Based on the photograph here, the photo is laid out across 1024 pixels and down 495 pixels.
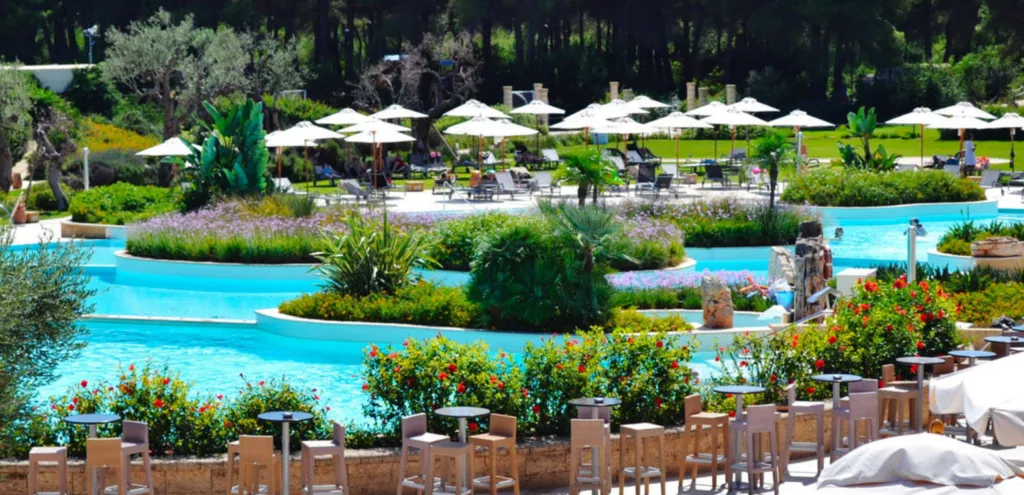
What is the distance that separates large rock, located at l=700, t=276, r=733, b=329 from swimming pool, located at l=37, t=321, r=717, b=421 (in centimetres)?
51

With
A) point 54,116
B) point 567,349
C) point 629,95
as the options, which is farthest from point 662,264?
point 629,95

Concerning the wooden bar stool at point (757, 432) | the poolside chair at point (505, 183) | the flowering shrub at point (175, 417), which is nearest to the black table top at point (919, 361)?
the wooden bar stool at point (757, 432)

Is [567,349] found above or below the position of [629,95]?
below

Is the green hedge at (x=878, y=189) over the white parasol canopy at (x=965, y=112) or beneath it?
beneath

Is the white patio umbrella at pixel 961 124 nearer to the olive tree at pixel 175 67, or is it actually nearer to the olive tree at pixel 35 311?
the olive tree at pixel 175 67

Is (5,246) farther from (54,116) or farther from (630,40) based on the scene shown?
(630,40)

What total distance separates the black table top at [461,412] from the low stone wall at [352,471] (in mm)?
467

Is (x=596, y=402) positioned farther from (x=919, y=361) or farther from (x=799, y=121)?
(x=799, y=121)

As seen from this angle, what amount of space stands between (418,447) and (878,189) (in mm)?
20573

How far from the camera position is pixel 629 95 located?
2021 inches

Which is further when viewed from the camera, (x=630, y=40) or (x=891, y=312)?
(x=630, y=40)

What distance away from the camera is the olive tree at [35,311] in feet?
28.4

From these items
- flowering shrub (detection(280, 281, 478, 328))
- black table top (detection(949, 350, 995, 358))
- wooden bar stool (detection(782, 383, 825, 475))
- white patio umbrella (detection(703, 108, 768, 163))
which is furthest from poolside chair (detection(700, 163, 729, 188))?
wooden bar stool (detection(782, 383, 825, 475))

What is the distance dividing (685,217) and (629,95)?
93.4 ft
